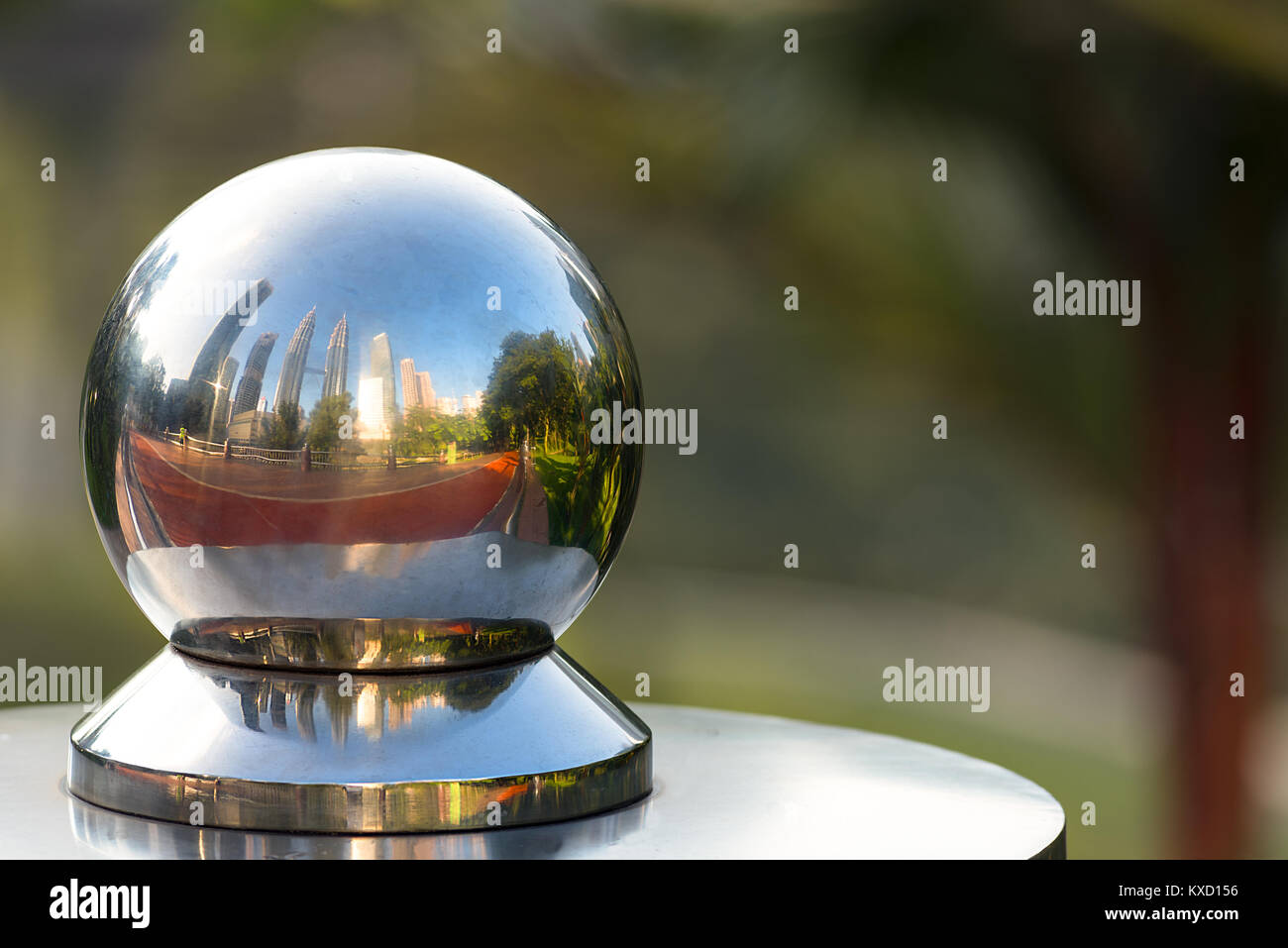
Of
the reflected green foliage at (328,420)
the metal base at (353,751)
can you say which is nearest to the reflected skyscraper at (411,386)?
the reflected green foliage at (328,420)

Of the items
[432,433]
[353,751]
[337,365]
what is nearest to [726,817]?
[353,751]

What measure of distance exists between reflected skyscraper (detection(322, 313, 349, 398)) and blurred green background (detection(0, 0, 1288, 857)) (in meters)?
9.33

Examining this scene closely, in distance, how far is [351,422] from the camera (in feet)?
8.60

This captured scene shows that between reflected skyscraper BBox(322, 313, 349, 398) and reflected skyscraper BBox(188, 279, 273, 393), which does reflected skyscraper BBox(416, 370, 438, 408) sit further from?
reflected skyscraper BBox(188, 279, 273, 393)

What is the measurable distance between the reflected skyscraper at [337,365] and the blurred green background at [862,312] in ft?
30.6

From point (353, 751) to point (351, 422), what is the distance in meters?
0.60

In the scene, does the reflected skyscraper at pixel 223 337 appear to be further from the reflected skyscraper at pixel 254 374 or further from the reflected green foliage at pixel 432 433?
the reflected green foliage at pixel 432 433

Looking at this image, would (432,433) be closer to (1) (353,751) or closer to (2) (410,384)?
(2) (410,384)

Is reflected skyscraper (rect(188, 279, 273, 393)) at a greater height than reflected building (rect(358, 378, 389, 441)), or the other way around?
reflected skyscraper (rect(188, 279, 273, 393))

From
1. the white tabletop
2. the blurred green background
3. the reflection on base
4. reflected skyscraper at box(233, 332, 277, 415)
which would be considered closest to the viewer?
the white tabletop

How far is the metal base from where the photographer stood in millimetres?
2594

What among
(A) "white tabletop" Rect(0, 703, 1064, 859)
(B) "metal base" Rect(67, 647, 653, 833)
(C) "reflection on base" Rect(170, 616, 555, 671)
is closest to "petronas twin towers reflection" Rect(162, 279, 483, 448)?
(C) "reflection on base" Rect(170, 616, 555, 671)
